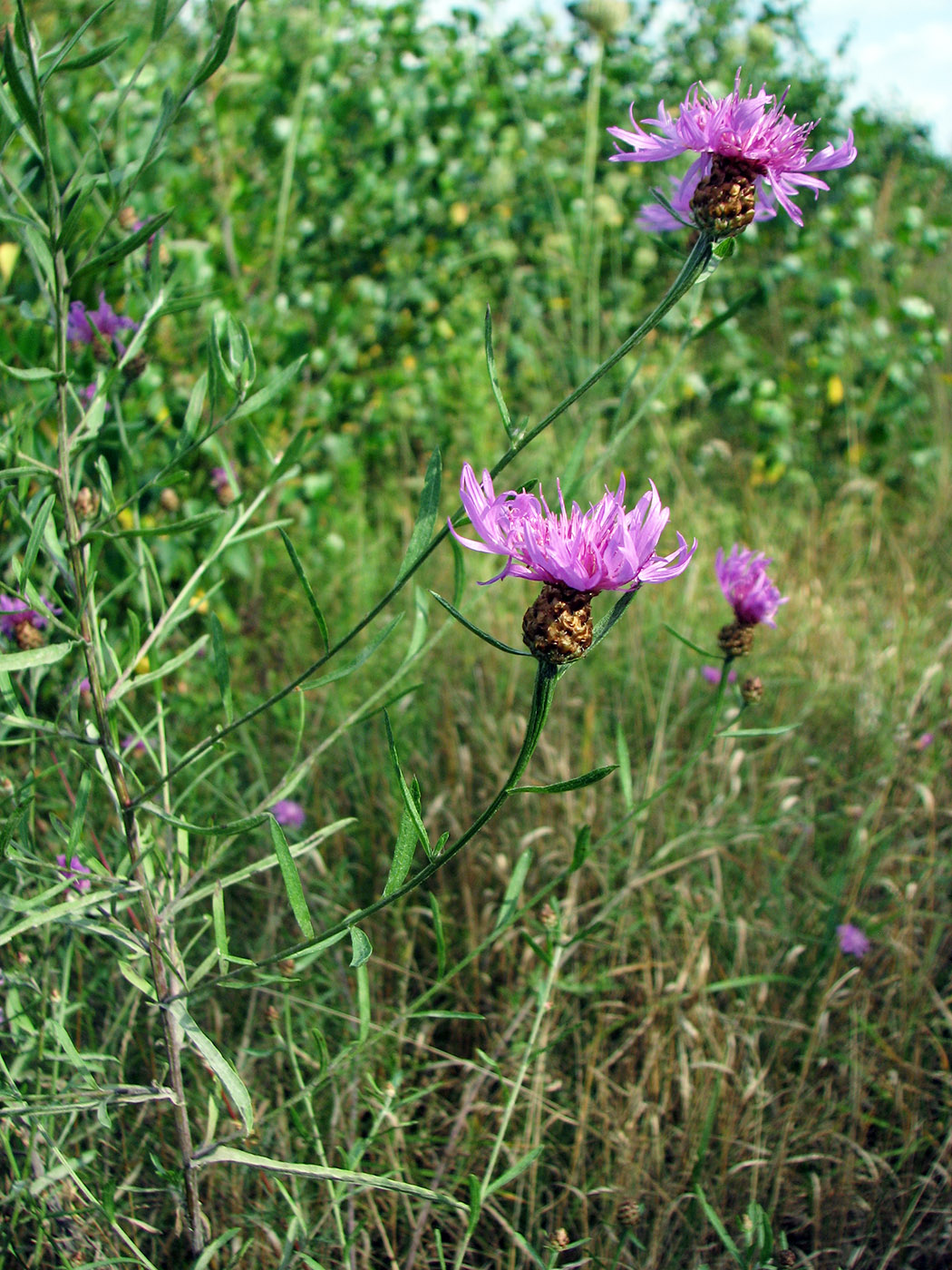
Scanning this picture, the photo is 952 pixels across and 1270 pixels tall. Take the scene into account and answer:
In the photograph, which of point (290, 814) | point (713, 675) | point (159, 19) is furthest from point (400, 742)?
point (159, 19)

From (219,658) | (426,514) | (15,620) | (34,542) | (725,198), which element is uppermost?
(725,198)

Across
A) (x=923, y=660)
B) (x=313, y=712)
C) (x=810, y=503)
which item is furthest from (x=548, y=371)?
(x=313, y=712)

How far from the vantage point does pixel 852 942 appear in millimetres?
1461

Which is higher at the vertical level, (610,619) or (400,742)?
(610,619)

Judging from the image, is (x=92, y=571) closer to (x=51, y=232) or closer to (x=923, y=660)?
(x=51, y=232)

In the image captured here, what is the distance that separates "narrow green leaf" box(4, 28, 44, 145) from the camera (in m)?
0.58

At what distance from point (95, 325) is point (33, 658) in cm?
58

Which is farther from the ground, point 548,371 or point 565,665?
point 565,665

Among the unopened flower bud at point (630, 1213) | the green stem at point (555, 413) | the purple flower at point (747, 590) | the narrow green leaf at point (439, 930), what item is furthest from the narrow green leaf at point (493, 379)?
the unopened flower bud at point (630, 1213)

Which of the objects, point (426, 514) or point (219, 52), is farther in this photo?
point (426, 514)

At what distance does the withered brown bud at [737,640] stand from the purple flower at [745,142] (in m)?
0.48

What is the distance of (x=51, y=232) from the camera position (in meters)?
0.68

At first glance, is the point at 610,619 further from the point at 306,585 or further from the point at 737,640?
the point at 737,640

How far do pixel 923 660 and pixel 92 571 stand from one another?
184cm
